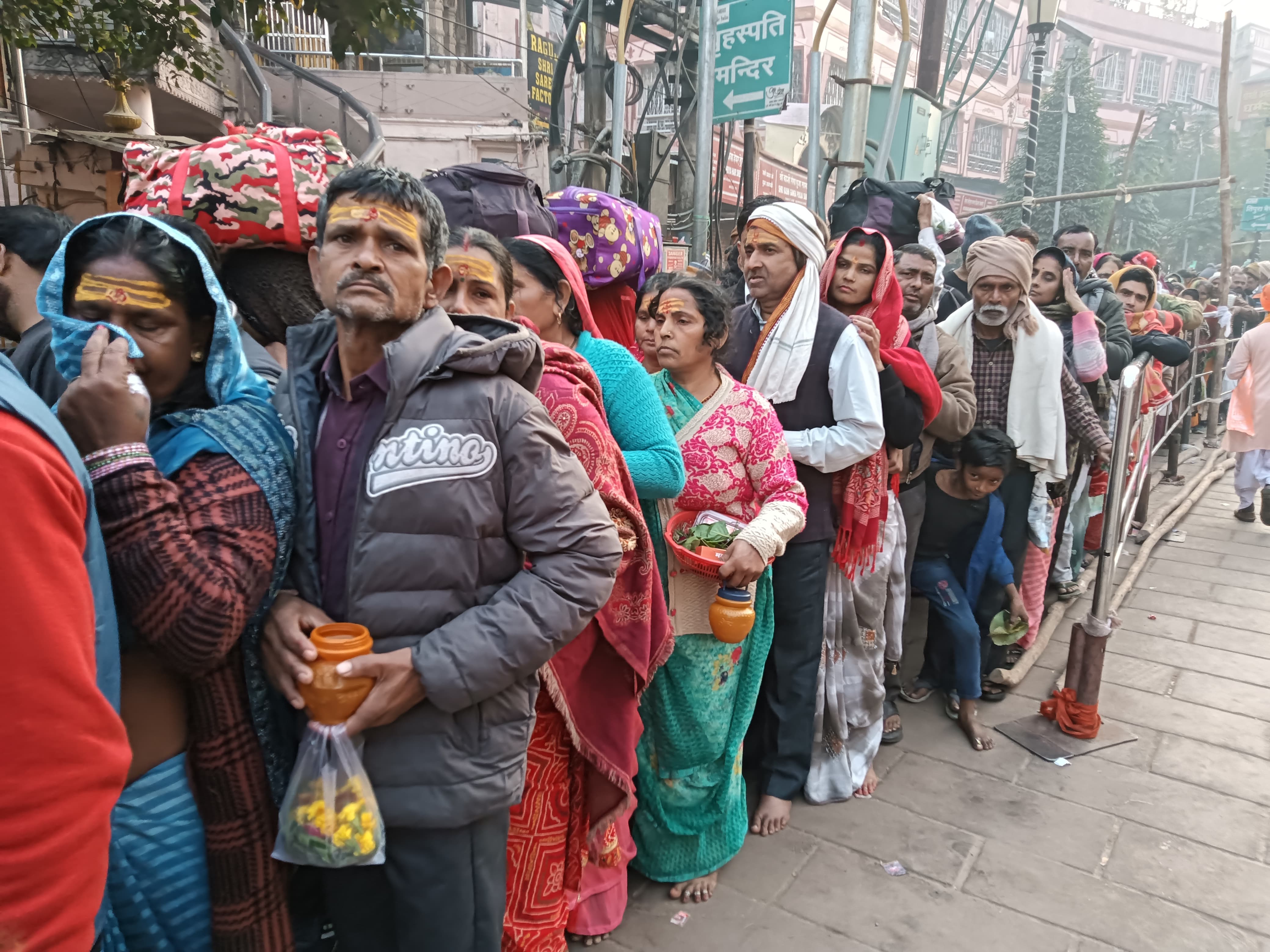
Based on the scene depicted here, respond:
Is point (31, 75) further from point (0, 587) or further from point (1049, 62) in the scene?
point (1049, 62)

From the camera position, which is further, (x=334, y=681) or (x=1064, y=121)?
(x=1064, y=121)

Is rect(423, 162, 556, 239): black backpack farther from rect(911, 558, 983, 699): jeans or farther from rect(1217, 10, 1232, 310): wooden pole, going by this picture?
rect(1217, 10, 1232, 310): wooden pole

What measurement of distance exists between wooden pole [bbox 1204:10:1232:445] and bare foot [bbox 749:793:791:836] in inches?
351

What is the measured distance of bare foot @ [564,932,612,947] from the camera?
7.63 ft

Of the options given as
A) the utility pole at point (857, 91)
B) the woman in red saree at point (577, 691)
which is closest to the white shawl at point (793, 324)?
the woman in red saree at point (577, 691)

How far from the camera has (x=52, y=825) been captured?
89cm

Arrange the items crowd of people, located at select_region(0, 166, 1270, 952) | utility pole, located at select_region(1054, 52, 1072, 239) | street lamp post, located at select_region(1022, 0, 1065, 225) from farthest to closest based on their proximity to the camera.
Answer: utility pole, located at select_region(1054, 52, 1072, 239) < street lamp post, located at select_region(1022, 0, 1065, 225) < crowd of people, located at select_region(0, 166, 1270, 952)

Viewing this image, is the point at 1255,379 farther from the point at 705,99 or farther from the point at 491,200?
the point at 491,200

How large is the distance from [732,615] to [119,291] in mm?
1560

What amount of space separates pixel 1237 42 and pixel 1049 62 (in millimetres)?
14814

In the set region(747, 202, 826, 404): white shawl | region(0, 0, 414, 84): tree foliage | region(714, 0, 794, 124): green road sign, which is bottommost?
region(747, 202, 826, 404): white shawl

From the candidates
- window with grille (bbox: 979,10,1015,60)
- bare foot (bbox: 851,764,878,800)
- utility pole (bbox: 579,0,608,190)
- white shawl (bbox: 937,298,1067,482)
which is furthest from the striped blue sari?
window with grille (bbox: 979,10,1015,60)

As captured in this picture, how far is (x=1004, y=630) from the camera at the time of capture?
376 centimetres

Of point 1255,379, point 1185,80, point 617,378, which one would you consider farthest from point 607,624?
point 1185,80
